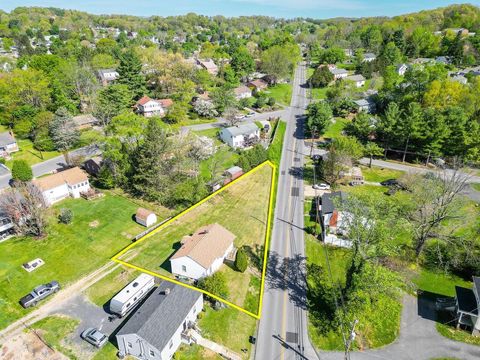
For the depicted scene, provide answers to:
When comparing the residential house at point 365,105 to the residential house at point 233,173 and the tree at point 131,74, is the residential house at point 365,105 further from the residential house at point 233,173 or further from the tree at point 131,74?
the tree at point 131,74

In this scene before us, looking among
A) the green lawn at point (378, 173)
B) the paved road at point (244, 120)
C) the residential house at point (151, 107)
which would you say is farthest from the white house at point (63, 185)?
the green lawn at point (378, 173)

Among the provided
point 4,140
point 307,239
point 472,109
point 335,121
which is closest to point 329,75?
point 335,121

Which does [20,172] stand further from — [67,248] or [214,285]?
[214,285]

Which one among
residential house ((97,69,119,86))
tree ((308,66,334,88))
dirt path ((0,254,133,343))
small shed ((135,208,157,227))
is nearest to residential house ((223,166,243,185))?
small shed ((135,208,157,227))

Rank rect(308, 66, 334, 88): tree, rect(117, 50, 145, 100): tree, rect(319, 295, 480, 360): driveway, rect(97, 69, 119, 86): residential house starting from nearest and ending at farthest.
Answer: rect(319, 295, 480, 360): driveway < rect(117, 50, 145, 100): tree < rect(97, 69, 119, 86): residential house < rect(308, 66, 334, 88): tree

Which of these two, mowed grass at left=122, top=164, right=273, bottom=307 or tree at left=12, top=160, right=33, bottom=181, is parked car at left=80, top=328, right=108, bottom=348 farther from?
tree at left=12, top=160, right=33, bottom=181

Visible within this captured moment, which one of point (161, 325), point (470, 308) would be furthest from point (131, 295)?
point (470, 308)
